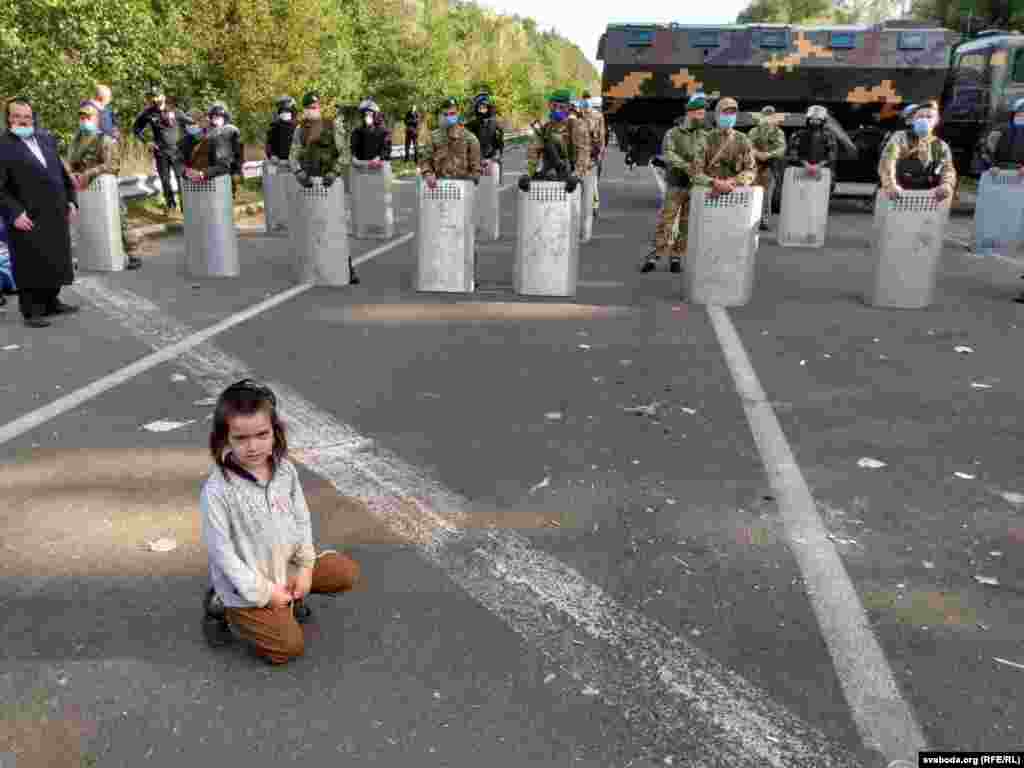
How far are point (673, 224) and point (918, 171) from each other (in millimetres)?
2649

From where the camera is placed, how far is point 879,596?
12.2ft

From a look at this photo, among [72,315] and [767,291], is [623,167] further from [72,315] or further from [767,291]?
[72,315]

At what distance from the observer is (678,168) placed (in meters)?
10.8

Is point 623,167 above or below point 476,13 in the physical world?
below

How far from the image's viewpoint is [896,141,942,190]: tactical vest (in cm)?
988

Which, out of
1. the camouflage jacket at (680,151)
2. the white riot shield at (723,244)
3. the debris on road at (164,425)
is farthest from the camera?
the camouflage jacket at (680,151)

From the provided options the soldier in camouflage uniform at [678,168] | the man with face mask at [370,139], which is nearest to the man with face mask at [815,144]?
the soldier in camouflage uniform at [678,168]

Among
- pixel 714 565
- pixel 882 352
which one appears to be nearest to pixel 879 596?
pixel 714 565

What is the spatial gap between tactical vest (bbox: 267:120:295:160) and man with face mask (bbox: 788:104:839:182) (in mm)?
7891

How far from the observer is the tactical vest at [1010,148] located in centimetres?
1376

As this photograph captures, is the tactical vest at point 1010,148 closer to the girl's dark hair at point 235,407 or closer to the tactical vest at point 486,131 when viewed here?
the tactical vest at point 486,131

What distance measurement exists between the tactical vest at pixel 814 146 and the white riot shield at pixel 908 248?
5.43m

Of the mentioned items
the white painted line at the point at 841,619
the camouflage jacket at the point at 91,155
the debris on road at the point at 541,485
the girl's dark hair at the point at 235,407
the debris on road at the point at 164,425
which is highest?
the camouflage jacket at the point at 91,155

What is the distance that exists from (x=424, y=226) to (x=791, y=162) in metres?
8.85
